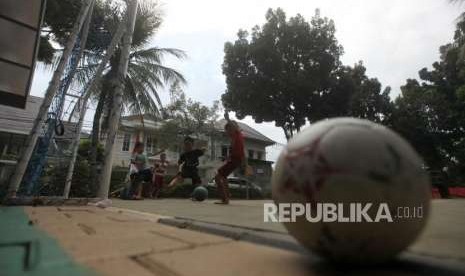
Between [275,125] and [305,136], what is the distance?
25967 mm

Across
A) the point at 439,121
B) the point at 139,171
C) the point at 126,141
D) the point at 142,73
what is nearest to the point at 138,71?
the point at 142,73

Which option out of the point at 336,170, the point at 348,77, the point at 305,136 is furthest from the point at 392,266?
the point at 348,77

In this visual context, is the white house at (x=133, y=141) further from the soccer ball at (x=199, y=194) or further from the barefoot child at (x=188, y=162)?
the soccer ball at (x=199, y=194)

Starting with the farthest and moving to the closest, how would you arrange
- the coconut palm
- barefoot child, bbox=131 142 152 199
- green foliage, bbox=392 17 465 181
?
green foliage, bbox=392 17 465 181 → the coconut palm → barefoot child, bbox=131 142 152 199

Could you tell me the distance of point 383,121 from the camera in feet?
99.2

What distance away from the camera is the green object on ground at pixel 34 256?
1844 mm

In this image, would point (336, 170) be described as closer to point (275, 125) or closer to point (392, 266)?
point (392, 266)

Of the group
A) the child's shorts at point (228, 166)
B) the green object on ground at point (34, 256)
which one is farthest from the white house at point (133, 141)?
the green object on ground at point (34, 256)

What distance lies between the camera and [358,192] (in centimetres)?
166

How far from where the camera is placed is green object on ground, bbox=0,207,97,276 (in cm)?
184

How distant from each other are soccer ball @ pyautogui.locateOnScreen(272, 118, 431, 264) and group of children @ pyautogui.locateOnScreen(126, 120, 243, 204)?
528cm

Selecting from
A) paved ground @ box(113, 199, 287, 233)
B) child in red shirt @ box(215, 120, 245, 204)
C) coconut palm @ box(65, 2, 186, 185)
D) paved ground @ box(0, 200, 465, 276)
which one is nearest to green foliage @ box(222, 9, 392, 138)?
coconut palm @ box(65, 2, 186, 185)

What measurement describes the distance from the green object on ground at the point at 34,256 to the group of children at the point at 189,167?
172 inches

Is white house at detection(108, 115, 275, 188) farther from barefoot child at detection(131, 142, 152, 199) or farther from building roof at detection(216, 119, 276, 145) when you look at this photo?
barefoot child at detection(131, 142, 152, 199)
